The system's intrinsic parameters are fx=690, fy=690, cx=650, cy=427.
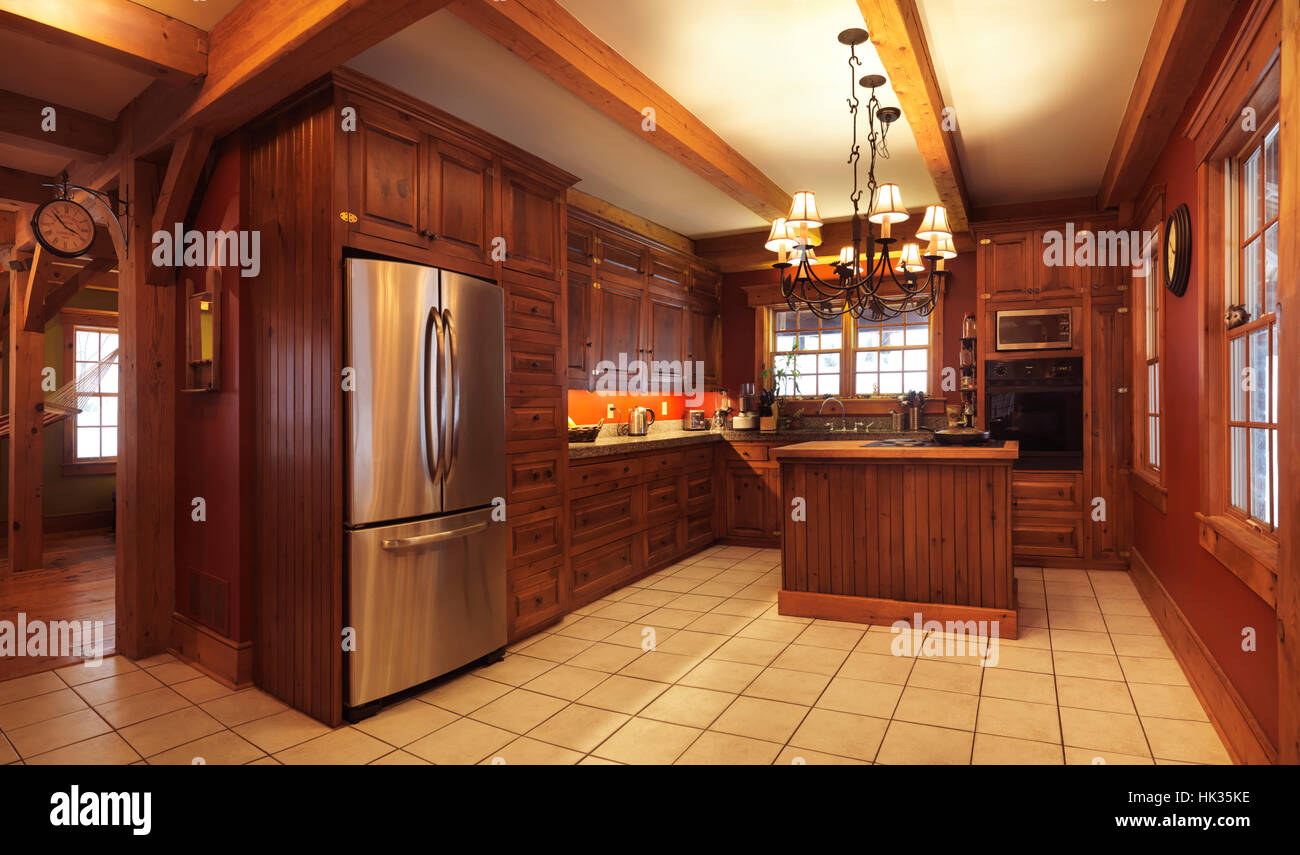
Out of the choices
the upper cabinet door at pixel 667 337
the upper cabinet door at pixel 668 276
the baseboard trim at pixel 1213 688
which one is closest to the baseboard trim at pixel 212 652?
the upper cabinet door at pixel 667 337

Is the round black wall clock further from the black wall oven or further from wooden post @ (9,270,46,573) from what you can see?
wooden post @ (9,270,46,573)

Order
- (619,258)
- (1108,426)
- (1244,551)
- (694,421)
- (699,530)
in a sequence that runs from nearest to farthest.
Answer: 1. (1244,551)
2. (1108,426)
3. (619,258)
4. (699,530)
5. (694,421)

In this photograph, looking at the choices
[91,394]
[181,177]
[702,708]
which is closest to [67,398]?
[91,394]

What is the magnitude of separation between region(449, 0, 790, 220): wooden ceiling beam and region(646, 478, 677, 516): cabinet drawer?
2109 millimetres

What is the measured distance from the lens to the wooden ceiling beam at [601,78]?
246 cm

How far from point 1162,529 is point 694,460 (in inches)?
121

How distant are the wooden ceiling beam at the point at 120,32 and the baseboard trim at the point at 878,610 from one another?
148 inches

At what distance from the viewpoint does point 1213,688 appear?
8.38 feet

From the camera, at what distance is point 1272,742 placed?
2012 millimetres

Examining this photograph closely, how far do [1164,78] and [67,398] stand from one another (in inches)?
309

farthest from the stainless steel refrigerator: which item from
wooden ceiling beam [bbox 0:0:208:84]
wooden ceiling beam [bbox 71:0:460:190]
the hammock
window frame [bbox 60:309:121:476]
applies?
window frame [bbox 60:309:121:476]

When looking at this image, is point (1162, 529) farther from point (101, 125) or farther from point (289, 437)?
point (101, 125)

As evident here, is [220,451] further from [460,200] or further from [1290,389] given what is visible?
[1290,389]

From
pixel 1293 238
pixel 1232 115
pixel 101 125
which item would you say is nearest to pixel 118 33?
pixel 101 125
